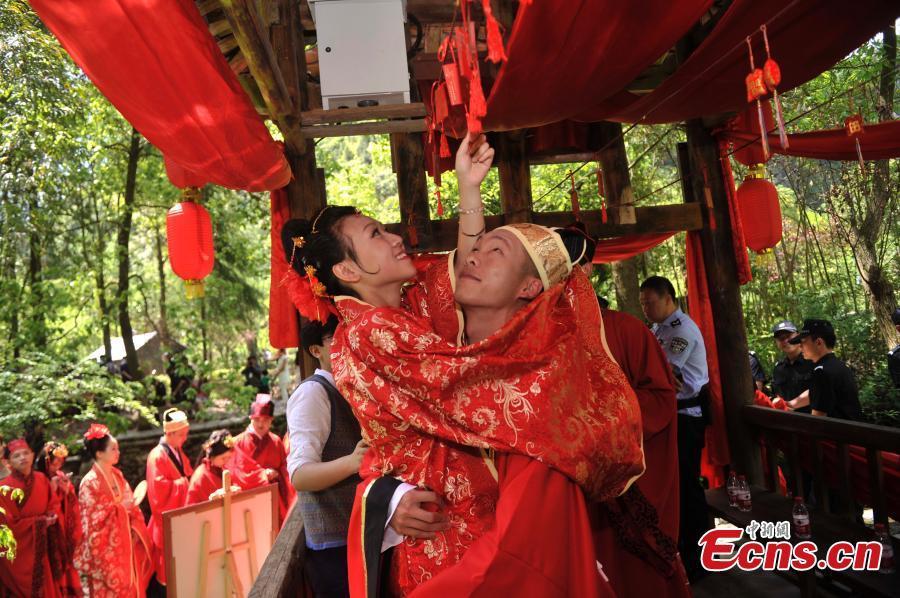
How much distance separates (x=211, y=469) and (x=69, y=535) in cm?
125

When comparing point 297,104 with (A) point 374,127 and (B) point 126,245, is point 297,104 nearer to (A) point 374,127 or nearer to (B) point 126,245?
(A) point 374,127

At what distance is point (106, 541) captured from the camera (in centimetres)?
579

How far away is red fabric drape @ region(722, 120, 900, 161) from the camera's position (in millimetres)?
4445

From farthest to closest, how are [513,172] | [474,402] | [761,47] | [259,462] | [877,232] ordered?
[877,232]
[259,462]
[513,172]
[761,47]
[474,402]

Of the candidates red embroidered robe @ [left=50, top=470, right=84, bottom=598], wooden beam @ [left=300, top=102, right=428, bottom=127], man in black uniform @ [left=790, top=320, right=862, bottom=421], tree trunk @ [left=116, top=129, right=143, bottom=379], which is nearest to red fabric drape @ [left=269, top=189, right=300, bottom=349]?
wooden beam @ [left=300, top=102, right=428, bottom=127]

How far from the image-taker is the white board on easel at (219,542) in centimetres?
389

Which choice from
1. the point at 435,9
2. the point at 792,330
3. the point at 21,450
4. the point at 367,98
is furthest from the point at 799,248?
the point at 21,450

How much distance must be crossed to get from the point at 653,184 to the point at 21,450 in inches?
388

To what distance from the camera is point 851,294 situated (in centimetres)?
970

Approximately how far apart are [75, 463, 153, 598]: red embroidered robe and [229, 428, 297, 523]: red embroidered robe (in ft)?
2.94

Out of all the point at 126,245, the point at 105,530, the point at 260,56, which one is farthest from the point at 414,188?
the point at 126,245

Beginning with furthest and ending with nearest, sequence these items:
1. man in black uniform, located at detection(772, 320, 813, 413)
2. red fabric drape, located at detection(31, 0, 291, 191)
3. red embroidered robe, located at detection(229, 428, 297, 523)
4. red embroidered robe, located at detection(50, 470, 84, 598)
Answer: red embroidered robe, located at detection(229, 428, 297, 523) < man in black uniform, located at detection(772, 320, 813, 413) < red embroidered robe, located at detection(50, 470, 84, 598) < red fabric drape, located at detection(31, 0, 291, 191)

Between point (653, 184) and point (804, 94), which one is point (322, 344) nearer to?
point (804, 94)

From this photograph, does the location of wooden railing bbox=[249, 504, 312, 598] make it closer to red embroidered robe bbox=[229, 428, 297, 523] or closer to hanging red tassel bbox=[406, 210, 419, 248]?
hanging red tassel bbox=[406, 210, 419, 248]
